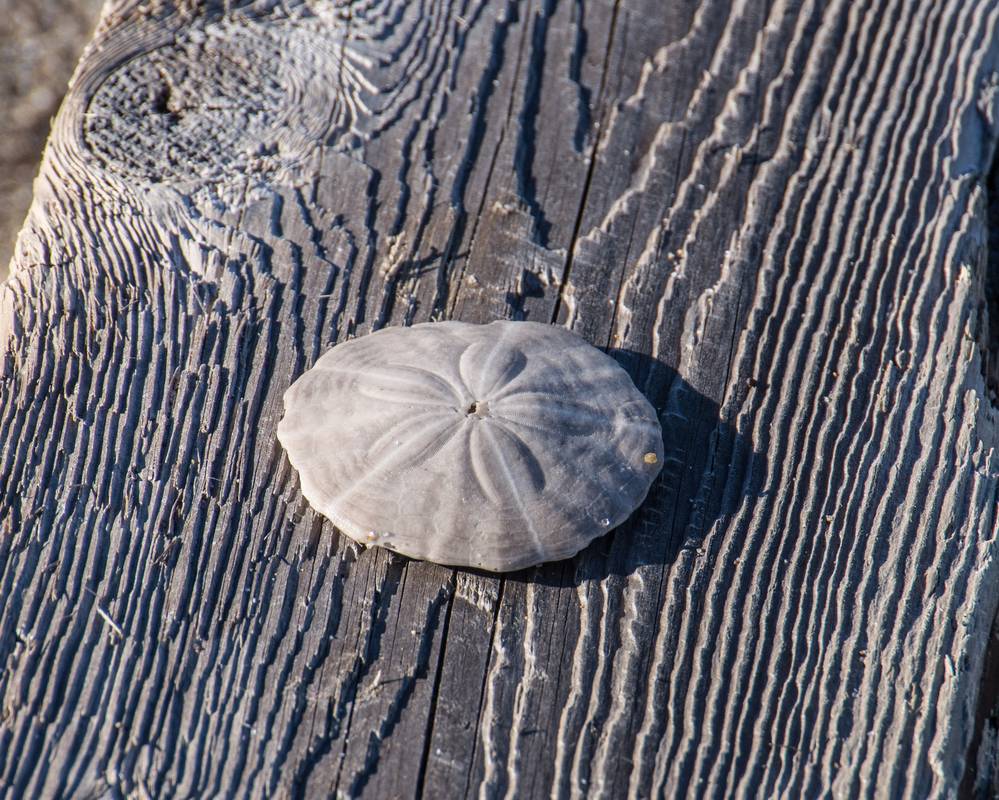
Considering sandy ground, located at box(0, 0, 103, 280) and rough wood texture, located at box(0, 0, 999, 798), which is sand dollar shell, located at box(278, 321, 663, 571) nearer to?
rough wood texture, located at box(0, 0, 999, 798)

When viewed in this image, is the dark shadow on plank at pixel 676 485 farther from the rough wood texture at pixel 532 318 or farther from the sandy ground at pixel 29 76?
the sandy ground at pixel 29 76

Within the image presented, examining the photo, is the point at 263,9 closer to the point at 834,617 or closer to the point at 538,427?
the point at 538,427

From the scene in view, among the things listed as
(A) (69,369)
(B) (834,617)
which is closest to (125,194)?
(A) (69,369)

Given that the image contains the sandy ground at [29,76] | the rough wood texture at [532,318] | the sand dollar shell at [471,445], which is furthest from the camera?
the sandy ground at [29,76]

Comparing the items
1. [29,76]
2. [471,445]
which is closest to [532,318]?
[471,445]

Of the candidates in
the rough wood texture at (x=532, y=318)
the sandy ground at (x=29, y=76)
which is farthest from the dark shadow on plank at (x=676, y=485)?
the sandy ground at (x=29, y=76)

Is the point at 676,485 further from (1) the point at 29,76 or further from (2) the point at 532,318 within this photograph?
(1) the point at 29,76
